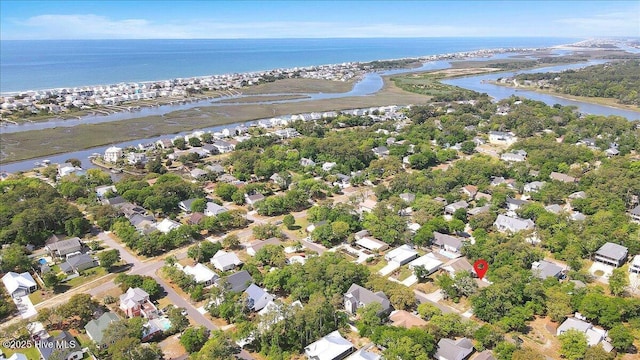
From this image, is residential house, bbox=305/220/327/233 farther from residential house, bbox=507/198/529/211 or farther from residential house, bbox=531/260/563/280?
residential house, bbox=507/198/529/211

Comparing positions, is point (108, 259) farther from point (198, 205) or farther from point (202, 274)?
point (198, 205)

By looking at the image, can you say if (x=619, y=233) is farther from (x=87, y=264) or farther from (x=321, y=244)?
(x=87, y=264)

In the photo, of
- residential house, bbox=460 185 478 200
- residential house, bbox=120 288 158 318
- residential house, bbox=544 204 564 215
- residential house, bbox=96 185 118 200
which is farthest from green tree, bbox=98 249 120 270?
residential house, bbox=544 204 564 215

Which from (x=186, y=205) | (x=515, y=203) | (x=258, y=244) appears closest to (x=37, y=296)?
(x=186, y=205)

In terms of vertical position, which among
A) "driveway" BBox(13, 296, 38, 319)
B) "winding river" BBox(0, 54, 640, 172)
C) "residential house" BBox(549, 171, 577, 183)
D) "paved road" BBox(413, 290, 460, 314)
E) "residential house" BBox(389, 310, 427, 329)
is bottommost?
"paved road" BBox(413, 290, 460, 314)

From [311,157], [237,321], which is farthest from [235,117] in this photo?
[237,321]

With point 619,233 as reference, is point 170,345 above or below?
below
